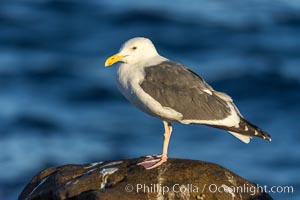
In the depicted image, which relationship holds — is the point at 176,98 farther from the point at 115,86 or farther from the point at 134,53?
the point at 115,86

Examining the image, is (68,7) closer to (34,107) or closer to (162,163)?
(34,107)

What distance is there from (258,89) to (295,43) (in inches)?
121

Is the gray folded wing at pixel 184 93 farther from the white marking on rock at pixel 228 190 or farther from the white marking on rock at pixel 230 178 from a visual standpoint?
the white marking on rock at pixel 228 190

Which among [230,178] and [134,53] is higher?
[134,53]

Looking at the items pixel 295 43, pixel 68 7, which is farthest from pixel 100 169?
pixel 68 7

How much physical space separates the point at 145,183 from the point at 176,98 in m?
0.97

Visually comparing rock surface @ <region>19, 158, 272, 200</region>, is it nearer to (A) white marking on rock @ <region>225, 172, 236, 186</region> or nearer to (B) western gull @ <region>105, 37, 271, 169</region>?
(A) white marking on rock @ <region>225, 172, 236, 186</region>

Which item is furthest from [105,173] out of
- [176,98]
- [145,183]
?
[176,98]

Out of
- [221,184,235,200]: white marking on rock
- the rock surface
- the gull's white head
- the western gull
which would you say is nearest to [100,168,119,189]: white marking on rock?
the rock surface

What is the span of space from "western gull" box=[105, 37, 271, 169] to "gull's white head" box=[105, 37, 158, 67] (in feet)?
0.18

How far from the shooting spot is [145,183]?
7699mm

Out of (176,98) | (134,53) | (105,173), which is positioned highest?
(134,53)

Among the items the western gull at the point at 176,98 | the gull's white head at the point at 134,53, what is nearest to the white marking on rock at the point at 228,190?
the western gull at the point at 176,98

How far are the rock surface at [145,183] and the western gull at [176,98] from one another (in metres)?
0.22
